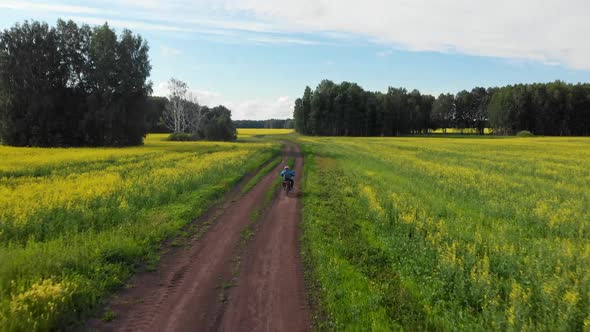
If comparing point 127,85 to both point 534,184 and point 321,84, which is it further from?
point 321,84

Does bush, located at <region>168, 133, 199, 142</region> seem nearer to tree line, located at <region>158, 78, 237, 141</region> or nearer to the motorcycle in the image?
tree line, located at <region>158, 78, 237, 141</region>

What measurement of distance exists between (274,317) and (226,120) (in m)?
82.3

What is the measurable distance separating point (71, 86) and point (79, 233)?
5655cm

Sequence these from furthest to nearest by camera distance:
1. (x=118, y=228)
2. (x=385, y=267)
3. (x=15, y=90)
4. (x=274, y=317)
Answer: (x=15, y=90), (x=118, y=228), (x=385, y=267), (x=274, y=317)

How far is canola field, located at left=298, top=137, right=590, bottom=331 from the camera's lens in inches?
259

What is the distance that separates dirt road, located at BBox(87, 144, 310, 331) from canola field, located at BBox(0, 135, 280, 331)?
768 millimetres

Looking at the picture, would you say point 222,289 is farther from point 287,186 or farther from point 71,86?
point 71,86

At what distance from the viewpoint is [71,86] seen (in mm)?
57469

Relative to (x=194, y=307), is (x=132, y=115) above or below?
above

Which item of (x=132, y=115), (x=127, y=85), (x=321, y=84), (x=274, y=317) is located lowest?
(x=274, y=317)

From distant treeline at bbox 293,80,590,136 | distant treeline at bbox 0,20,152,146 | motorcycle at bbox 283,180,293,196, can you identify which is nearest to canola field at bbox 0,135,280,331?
motorcycle at bbox 283,180,293,196

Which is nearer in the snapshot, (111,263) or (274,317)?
(274,317)

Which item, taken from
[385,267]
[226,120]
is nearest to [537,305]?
[385,267]

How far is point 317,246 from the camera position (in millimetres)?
10578
